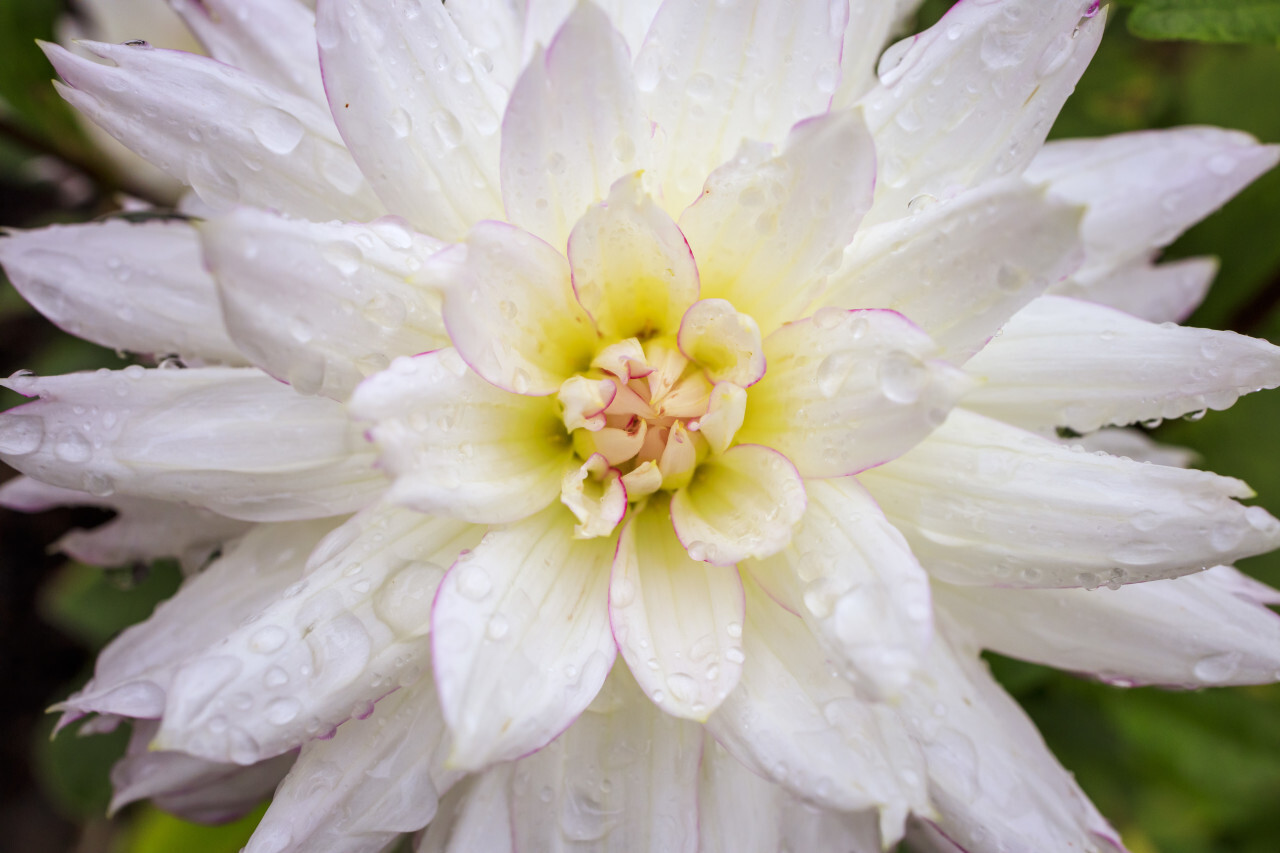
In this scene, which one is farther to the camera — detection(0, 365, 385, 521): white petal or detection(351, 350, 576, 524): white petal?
detection(0, 365, 385, 521): white petal

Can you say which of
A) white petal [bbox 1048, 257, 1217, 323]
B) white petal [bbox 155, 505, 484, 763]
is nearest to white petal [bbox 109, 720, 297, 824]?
white petal [bbox 155, 505, 484, 763]

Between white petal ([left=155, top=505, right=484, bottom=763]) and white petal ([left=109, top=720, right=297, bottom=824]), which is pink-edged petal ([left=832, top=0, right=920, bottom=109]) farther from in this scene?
white petal ([left=109, top=720, right=297, bottom=824])

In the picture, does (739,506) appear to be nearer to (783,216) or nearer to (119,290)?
(783,216)

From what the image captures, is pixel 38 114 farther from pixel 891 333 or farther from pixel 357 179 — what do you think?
pixel 891 333

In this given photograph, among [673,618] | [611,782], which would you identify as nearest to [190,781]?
[611,782]

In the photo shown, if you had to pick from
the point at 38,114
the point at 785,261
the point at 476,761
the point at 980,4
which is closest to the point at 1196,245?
the point at 980,4

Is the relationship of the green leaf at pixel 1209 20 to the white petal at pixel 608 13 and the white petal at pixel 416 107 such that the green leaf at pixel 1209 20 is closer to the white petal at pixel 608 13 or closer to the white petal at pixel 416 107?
the white petal at pixel 608 13
